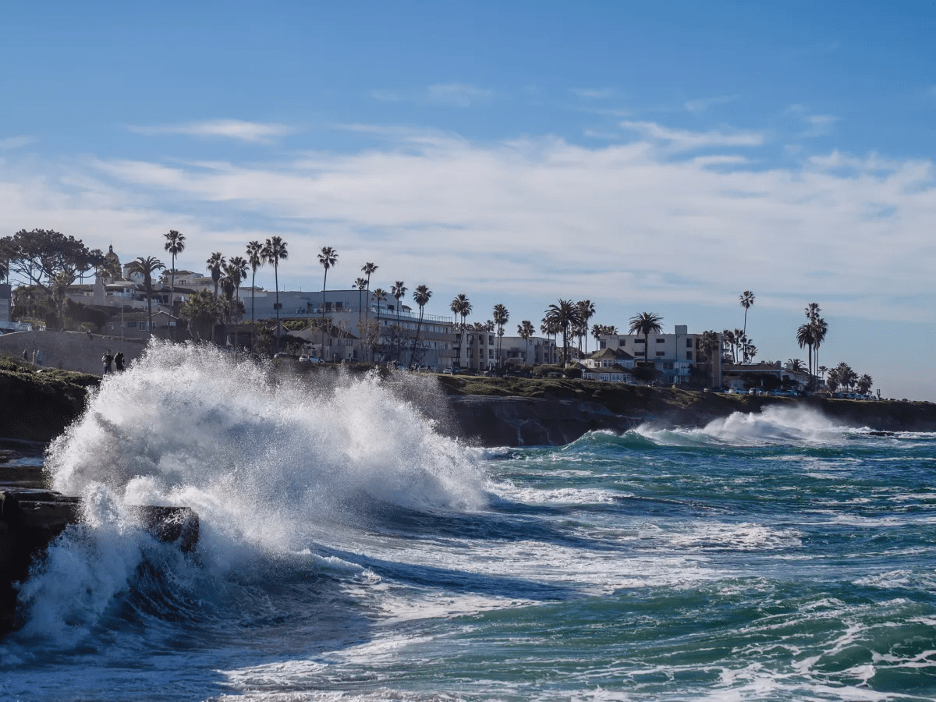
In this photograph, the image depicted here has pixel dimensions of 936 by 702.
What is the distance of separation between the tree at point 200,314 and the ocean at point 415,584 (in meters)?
60.4

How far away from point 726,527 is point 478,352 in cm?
10686

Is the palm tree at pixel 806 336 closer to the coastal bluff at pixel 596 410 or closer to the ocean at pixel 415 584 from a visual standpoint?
the coastal bluff at pixel 596 410

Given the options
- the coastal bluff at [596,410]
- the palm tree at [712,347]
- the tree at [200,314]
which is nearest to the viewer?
the coastal bluff at [596,410]

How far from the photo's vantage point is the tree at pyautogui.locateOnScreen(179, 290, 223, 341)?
289 ft

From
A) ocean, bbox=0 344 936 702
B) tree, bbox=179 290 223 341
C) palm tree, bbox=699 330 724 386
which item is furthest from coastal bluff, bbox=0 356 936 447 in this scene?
palm tree, bbox=699 330 724 386

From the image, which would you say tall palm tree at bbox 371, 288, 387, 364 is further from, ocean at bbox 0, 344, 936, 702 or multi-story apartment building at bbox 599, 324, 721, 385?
ocean at bbox 0, 344, 936, 702

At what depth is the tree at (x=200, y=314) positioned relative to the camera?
88125 mm

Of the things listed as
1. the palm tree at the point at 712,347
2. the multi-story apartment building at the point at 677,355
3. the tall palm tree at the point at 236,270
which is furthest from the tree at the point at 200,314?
the palm tree at the point at 712,347

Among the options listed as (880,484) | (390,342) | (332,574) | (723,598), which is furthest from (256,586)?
(390,342)

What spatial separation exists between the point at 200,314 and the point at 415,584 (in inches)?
2988

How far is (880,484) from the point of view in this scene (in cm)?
3709

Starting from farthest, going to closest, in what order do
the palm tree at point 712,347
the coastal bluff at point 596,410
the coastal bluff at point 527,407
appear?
1. the palm tree at point 712,347
2. the coastal bluff at point 596,410
3. the coastal bluff at point 527,407

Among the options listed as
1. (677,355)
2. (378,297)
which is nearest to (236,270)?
(378,297)

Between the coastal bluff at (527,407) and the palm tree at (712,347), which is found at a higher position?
the palm tree at (712,347)
